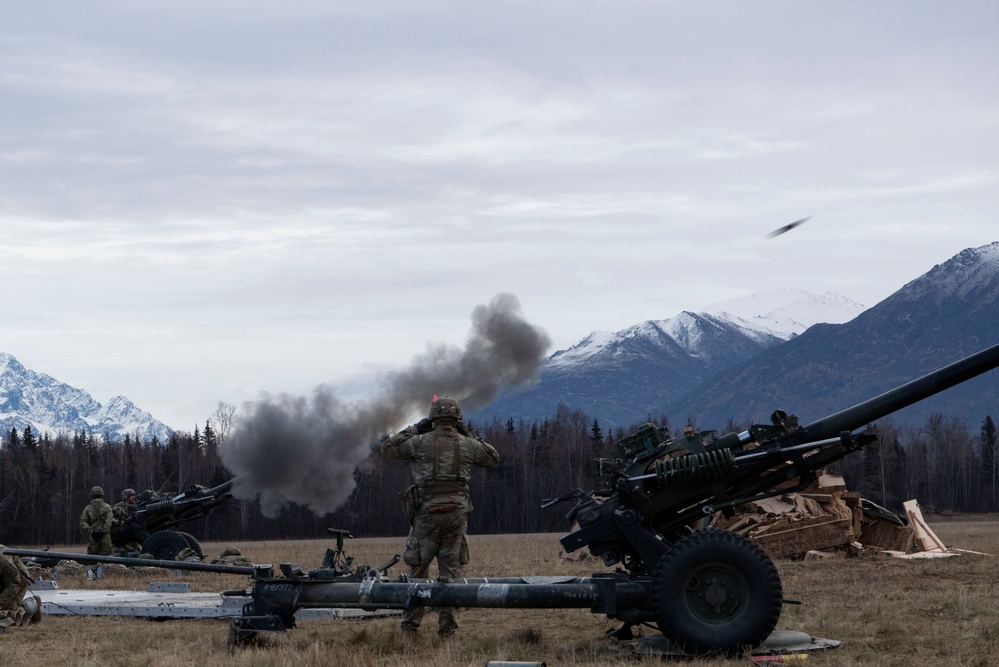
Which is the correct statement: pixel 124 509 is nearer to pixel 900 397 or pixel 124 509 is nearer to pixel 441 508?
pixel 441 508

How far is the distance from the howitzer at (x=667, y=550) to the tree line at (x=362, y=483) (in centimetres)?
4771

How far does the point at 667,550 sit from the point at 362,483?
221 ft

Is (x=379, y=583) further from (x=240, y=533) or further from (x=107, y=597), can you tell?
(x=240, y=533)

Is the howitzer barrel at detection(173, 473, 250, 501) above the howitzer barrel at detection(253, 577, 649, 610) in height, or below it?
above

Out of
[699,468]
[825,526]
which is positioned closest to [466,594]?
[699,468]

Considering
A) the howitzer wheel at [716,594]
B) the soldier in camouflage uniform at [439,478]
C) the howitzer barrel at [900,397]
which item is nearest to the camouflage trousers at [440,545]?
the soldier in camouflage uniform at [439,478]

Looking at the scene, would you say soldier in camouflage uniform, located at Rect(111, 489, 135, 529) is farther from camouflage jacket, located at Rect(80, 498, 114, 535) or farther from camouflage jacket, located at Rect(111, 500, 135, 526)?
camouflage jacket, located at Rect(80, 498, 114, 535)

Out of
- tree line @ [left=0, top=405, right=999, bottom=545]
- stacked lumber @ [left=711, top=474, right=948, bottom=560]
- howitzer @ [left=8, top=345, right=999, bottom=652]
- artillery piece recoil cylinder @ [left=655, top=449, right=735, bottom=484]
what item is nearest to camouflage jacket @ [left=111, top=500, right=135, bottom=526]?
stacked lumber @ [left=711, top=474, right=948, bottom=560]

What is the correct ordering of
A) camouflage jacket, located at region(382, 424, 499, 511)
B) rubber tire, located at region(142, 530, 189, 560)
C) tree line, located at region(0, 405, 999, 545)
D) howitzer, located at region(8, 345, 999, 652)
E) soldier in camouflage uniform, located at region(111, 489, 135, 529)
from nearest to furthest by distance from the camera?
1. howitzer, located at region(8, 345, 999, 652)
2. camouflage jacket, located at region(382, 424, 499, 511)
3. rubber tire, located at region(142, 530, 189, 560)
4. soldier in camouflage uniform, located at region(111, 489, 135, 529)
5. tree line, located at region(0, 405, 999, 545)

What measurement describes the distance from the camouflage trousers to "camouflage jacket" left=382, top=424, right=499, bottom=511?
0.18 m

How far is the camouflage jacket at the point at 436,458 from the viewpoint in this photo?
11930mm

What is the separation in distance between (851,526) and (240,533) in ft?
165

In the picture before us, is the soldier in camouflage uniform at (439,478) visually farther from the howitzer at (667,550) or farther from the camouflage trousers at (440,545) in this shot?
the howitzer at (667,550)

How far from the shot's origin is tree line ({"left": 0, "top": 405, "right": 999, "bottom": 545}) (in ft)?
230
